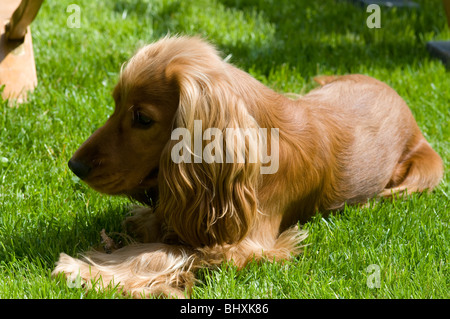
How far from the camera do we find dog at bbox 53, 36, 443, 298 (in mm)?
2971

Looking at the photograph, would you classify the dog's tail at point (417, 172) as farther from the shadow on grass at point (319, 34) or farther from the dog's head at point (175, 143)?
the shadow on grass at point (319, 34)

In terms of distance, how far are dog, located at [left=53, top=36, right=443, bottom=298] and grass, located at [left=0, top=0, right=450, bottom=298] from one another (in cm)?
13

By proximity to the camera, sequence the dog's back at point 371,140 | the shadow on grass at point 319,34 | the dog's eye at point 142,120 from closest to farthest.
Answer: the dog's eye at point 142,120 < the dog's back at point 371,140 < the shadow on grass at point 319,34

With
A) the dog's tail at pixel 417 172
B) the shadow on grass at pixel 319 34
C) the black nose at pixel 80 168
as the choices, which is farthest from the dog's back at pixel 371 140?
the shadow on grass at pixel 319 34

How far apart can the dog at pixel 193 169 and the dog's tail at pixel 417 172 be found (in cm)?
70

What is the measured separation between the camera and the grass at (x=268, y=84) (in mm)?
3014

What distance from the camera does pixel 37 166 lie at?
4055mm

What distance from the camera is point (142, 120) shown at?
3.08 meters
